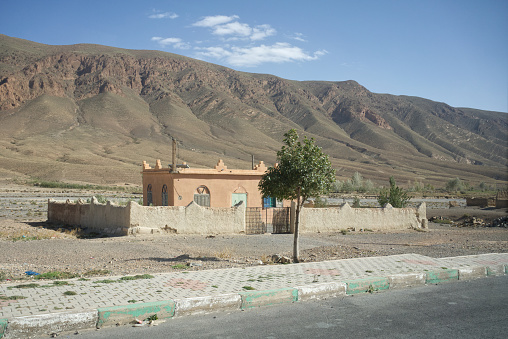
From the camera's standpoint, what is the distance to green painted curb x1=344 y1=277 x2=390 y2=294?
848 centimetres

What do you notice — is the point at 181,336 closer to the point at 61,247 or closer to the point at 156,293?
the point at 156,293

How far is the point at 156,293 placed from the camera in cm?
742

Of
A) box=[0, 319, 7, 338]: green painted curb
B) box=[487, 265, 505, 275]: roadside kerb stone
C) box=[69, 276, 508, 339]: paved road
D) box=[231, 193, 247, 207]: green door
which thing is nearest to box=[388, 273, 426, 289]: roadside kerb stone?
box=[69, 276, 508, 339]: paved road

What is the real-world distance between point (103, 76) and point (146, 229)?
148903 mm

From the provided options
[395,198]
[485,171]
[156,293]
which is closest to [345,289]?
[156,293]

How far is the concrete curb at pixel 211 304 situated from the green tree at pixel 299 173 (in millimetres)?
4109

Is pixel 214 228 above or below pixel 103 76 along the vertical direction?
below

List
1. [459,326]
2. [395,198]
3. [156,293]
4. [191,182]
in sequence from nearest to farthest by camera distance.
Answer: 1. [459,326]
2. [156,293]
3. [191,182]
4. [395,198]

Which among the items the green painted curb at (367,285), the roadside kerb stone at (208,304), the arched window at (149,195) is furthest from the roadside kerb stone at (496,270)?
the arched window at (149,195)

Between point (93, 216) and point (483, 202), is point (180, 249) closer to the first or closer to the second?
point (93, 216)

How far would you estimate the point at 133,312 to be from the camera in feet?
21.4

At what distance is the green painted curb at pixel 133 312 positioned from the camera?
6.32m

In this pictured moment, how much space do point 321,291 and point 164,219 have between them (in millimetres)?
11771

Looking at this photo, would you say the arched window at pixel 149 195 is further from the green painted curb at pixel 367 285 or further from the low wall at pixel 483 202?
the low wall at pixel 483 202
